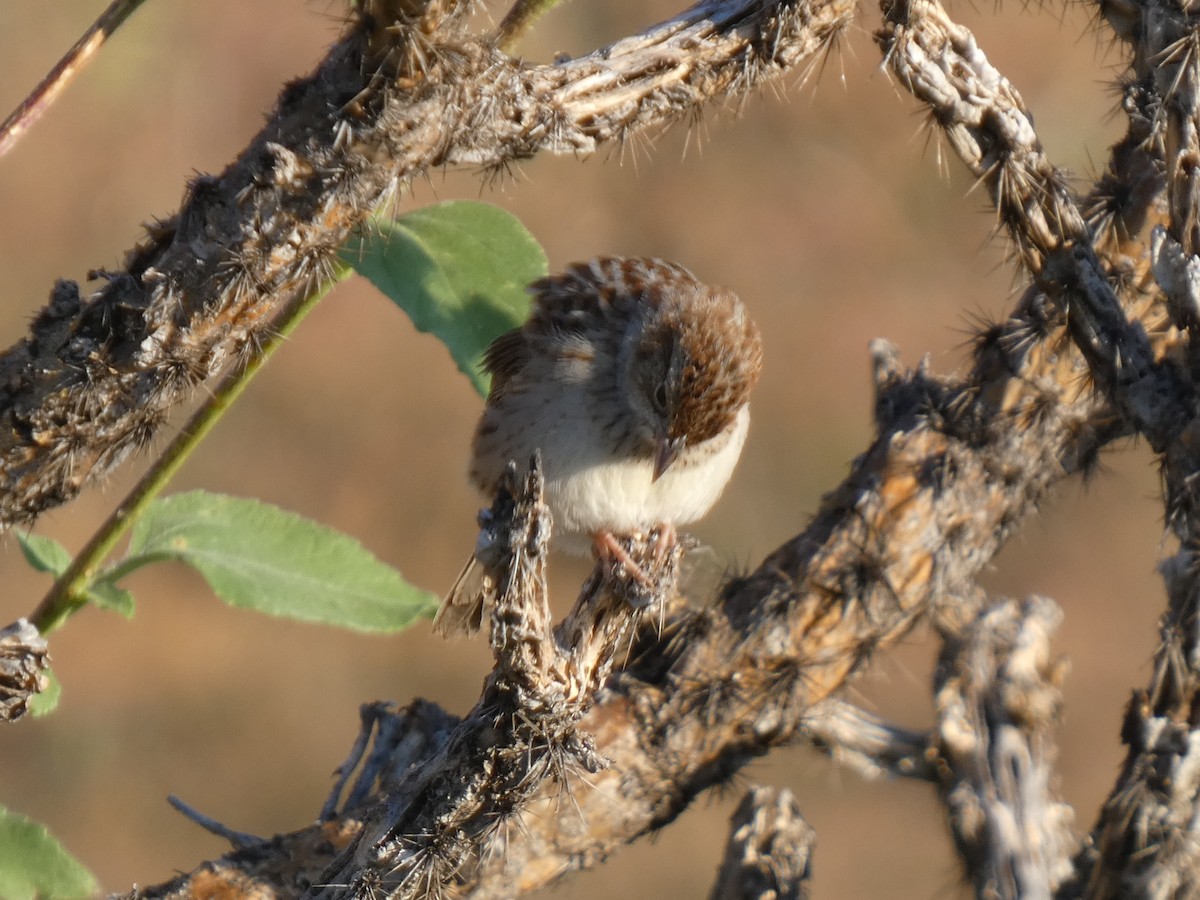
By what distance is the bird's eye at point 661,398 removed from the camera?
3148 mm

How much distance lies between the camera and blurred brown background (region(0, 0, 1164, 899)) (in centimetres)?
750

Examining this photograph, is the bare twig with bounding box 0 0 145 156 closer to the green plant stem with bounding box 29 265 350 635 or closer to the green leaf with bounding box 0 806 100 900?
the green plant stem with bounding box 29 265 350 635

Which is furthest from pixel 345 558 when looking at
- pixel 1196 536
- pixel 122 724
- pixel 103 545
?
pixel 122 724

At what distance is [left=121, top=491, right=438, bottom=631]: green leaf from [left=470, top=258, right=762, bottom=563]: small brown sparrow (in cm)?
70

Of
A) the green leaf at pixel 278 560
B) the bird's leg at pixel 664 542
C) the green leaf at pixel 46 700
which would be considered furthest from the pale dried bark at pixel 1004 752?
the green leaf at pixel 46 700

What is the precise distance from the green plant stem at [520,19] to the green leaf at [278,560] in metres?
0.99

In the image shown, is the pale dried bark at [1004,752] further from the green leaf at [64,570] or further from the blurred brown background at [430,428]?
the blurred brown background at [430,428]

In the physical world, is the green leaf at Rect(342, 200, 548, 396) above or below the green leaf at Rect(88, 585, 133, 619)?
above

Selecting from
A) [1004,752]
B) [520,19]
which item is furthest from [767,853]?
[520,19]

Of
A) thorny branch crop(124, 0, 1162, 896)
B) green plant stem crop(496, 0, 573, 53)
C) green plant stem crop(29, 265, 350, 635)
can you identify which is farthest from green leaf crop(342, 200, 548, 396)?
thorny branch crop(124, 0, 1162, 896)

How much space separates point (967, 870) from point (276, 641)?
5.77m

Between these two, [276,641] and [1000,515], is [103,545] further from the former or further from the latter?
[276,641]

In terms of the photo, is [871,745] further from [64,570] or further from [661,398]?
[64,570]

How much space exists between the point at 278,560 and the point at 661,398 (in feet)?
3.61
